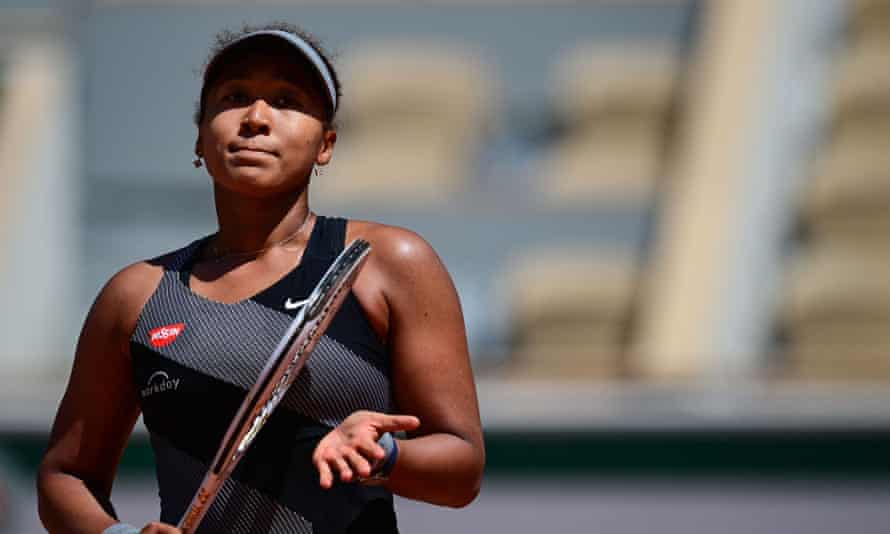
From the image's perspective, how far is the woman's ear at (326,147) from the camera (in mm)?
2291

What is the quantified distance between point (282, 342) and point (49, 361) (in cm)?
811

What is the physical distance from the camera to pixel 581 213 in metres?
10.9

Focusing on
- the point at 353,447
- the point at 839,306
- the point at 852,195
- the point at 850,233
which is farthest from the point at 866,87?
the point at 353,447

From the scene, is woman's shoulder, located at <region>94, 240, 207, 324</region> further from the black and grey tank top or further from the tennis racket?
the tennis racket

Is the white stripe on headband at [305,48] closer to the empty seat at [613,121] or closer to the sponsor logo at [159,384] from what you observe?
the sponsor logo at [159,384]

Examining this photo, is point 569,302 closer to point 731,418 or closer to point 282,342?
point 731,418

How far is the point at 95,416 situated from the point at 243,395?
0.28 meters

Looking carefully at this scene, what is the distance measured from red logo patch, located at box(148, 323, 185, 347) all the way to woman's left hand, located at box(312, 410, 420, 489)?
298 mm

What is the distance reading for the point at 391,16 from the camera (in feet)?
40.8

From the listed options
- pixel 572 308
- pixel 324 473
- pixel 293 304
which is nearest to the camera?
pixel 324 473

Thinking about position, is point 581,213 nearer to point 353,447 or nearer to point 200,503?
point 200,503

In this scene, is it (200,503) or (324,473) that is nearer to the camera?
(324,473)

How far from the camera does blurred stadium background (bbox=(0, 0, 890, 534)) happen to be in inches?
285

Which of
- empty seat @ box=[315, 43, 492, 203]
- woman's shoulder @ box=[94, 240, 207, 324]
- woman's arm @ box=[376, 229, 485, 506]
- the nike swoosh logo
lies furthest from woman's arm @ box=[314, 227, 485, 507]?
empty seat @ box=[315, 43, 492, 203]
